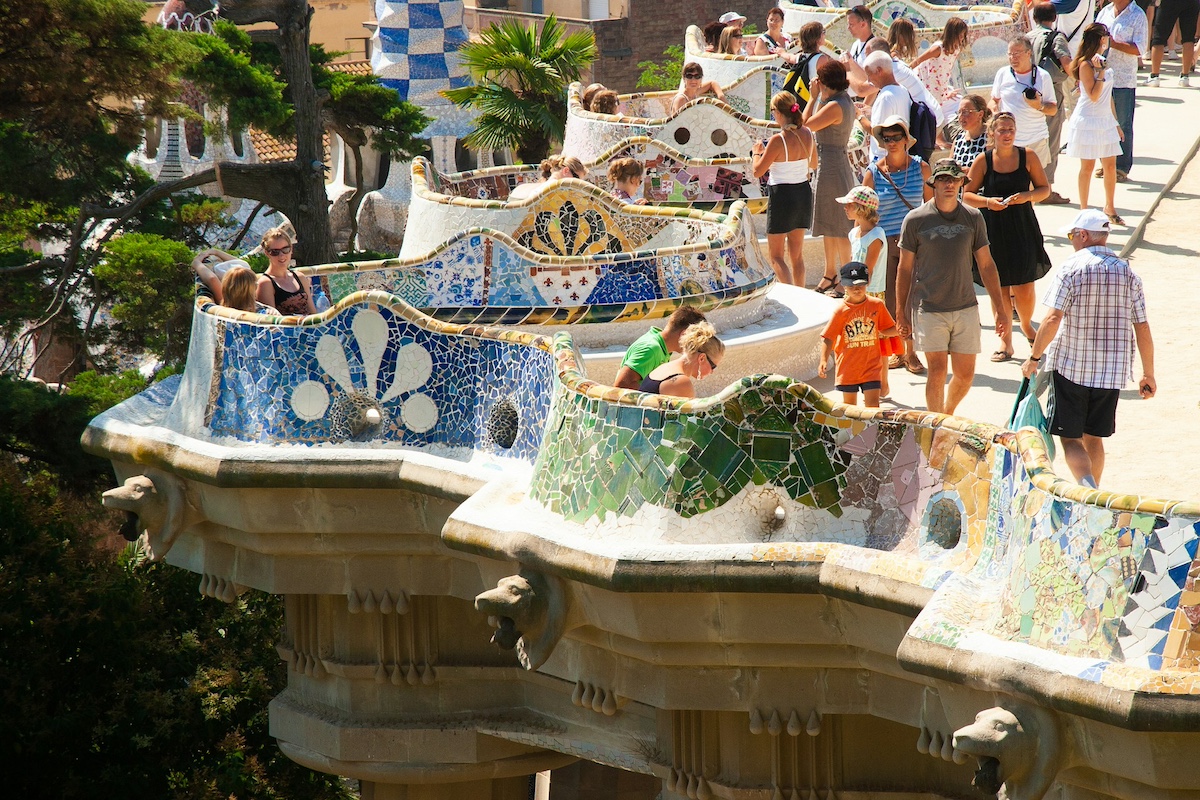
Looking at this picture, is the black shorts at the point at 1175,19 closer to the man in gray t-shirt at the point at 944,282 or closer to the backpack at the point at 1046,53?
the backpack at the point at 1046,53

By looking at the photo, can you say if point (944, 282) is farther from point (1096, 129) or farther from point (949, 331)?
point (1096, 129)

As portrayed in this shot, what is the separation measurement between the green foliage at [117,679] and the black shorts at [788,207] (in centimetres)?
494

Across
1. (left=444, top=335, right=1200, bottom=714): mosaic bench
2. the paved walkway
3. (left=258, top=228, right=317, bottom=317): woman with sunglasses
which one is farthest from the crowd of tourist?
(left=258, top=228, right=317, bottom=317): woman with sunglasses

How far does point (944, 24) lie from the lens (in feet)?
67.8

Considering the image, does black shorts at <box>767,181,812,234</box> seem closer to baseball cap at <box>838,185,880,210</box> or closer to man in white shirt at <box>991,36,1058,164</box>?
baseball cap at <box>838,185,880,210</box>

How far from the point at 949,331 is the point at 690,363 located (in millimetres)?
2257

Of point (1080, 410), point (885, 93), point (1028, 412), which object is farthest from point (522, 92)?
point (1028, 412)

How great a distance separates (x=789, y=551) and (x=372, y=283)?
4.30 metres

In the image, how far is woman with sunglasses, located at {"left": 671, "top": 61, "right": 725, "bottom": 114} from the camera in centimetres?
1616

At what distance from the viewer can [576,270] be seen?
35.3 feet

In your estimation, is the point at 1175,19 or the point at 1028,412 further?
the point at 1175,19

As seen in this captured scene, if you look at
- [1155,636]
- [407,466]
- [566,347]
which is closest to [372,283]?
[407,466]

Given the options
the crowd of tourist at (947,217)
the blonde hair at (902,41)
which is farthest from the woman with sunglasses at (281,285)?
the blonde hair at (902,41)

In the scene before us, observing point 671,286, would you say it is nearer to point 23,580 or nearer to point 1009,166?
point 1009,166
